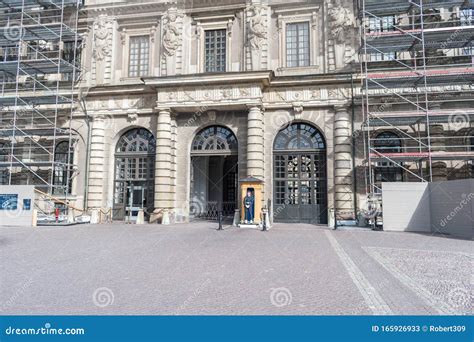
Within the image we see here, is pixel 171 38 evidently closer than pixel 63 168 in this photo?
Yes

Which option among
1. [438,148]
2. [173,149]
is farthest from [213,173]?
[438,148]

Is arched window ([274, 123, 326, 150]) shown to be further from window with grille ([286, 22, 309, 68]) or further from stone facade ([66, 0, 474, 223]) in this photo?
window with grille ([286, 22, 309, 68])

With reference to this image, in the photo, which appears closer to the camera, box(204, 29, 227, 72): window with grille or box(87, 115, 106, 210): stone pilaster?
box(87, 115, 106, 210): stone pilaster

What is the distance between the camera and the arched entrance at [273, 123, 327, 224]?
18938mm

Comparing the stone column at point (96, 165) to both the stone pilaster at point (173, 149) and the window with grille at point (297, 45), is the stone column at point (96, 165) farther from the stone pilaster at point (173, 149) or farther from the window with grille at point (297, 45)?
the window with grille at point (297, 45)

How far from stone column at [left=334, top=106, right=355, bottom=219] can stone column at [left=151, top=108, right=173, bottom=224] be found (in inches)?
374

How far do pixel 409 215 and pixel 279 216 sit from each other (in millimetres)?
6831

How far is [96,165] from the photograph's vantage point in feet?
68.0

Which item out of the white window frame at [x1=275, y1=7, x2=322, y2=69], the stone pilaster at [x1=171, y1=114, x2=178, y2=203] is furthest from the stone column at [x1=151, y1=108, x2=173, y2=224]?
the white window frame at [x1=275, y1=7, x2=322, y2=69]

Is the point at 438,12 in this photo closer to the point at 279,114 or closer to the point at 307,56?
the point at 307,56

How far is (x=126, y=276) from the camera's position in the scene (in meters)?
6.31

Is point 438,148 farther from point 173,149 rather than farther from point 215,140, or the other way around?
point 173,149

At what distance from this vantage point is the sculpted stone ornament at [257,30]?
19.5 m

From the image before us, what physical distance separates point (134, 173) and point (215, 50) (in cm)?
938
